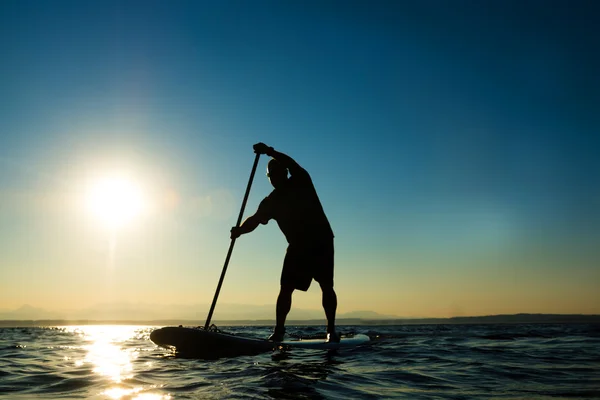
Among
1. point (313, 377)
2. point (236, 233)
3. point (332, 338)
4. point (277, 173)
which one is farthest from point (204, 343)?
point (277, 173)

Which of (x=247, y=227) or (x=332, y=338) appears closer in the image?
(x=332, y=338)

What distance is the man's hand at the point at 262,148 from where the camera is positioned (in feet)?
26.6

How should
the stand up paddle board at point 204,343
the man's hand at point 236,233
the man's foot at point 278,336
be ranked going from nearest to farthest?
the stand up paddle board at point 204,343, the man's foot at point 278,336, the man's hand at point 236,233

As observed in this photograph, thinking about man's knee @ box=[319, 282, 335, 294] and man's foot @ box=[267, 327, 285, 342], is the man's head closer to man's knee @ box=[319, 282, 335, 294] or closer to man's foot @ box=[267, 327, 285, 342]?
man's knee @ box=[319, 282, 335, 294]

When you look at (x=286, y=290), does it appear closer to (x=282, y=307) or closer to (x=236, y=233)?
(x=282, y=307)

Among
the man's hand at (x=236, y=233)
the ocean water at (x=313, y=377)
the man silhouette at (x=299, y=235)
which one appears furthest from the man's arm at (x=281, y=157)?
the ocean water at (x=313, y=377)

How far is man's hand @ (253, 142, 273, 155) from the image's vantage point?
811cm

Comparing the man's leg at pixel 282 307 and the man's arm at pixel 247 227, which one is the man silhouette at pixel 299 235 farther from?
the man's arm at pixel 247 227

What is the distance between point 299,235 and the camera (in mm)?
8141

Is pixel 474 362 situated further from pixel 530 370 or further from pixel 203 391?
pixel 203 391

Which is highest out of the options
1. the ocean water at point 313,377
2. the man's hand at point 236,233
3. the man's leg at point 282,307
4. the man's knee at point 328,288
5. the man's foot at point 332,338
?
the man's hand at point 236,233

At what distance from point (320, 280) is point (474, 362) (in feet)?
10.7

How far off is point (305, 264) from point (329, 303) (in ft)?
3.11

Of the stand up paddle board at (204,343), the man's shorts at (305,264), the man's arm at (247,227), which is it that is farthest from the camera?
the man's arm at (247,227)
